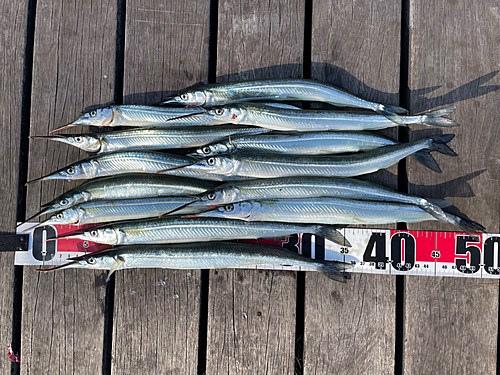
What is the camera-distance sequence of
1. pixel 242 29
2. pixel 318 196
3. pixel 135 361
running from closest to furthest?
pixel 318 196
pixel 135 361
pixel 242 29

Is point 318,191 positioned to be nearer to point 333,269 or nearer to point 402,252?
point 333,269

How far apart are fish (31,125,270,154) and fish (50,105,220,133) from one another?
0.08 meters

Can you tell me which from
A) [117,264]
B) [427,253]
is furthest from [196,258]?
[427,253]

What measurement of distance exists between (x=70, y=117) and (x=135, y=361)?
251 centimetres

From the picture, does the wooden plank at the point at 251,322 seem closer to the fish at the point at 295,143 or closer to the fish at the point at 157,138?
the fish at the point at 295,143

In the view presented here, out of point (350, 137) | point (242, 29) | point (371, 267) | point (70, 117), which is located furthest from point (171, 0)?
point (371, 267)

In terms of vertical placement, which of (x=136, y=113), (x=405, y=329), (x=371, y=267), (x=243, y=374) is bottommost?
(x=243, y=374)

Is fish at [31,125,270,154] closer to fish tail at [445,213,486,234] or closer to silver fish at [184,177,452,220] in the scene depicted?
silver fish at [184,177,452,220]

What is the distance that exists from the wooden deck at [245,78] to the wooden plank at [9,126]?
0.05ft

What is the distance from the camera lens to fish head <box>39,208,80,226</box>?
2832 mm

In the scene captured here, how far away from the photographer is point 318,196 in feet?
9.12

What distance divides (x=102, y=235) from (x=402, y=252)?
2821 millimetres

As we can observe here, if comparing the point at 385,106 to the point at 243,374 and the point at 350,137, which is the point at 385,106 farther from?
the point at 243,374

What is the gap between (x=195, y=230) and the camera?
2.80 m
